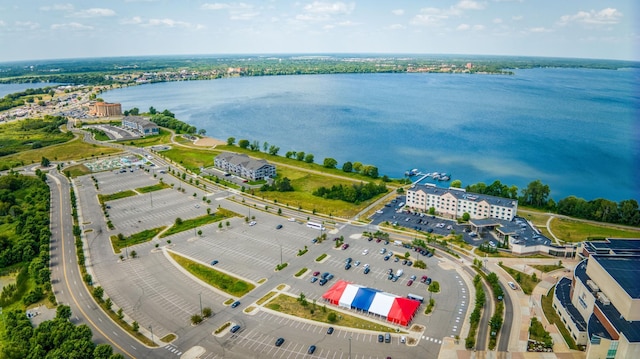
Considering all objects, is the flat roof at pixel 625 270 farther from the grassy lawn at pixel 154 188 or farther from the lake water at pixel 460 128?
the grassy lawn at pixel 154 188

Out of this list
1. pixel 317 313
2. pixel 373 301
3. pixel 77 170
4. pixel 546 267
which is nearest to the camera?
pixel 317 313

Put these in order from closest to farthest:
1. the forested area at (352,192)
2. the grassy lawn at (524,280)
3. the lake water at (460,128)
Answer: the grassy lawn at (524,280) < the forested area at (352,192) < the lake water at (460,128)

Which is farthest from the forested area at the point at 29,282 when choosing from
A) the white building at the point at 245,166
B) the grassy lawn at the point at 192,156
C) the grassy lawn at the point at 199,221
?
the white building at the point at 245,166

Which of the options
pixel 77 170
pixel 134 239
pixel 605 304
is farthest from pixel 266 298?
pixel 77 170

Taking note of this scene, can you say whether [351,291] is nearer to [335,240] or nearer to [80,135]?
[335,240]

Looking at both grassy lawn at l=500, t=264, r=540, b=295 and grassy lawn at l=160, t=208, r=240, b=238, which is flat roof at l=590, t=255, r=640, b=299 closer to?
grassy lawn at l=500, t=264, r=540, b=295

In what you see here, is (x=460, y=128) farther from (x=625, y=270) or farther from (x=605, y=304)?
(x=605, y=304)
